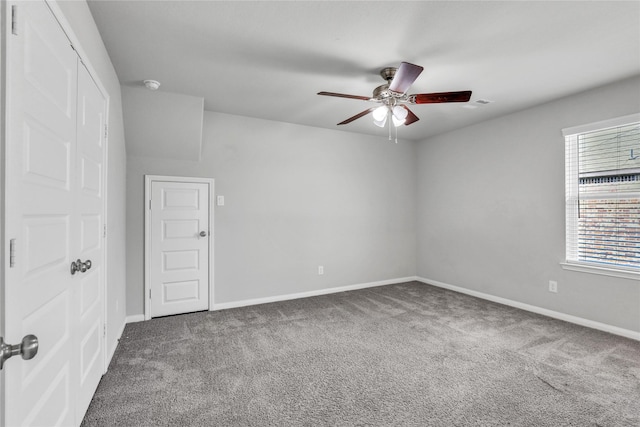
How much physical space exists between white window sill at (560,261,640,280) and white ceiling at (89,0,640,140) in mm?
1882

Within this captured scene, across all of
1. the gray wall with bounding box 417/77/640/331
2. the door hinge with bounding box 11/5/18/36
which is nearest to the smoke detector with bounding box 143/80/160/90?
the door hinge with bounding box 11/5/18/36

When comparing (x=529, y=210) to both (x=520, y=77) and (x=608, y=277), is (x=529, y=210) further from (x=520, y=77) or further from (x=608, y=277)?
(x=520, y=77)

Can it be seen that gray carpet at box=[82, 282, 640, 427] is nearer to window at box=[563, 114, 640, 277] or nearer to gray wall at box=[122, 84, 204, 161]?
window at box=[563, 114, 640, 277]

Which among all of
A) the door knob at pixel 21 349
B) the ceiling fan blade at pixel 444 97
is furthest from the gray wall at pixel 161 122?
the door knob at pixel 21 349

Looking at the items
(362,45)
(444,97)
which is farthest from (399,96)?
(362,45)

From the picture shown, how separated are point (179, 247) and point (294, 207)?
5.34 feet

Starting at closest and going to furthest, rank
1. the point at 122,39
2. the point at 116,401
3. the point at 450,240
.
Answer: the point at 116,401, the point at 122,39, the point at 450,240

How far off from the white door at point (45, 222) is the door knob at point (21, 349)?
0.18ft

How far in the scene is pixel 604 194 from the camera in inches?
130

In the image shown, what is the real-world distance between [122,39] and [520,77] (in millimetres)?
3485

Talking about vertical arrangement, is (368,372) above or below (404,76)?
below

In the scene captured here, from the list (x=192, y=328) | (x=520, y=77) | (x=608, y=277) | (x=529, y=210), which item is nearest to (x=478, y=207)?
(x=529, y=210)

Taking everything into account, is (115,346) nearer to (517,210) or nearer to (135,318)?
(135,318)

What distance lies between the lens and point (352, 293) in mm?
4816
